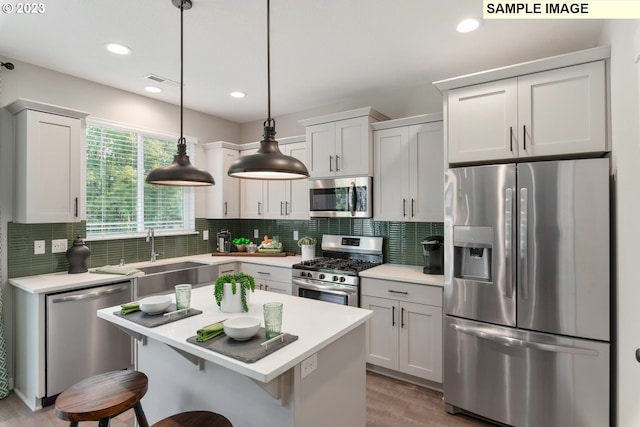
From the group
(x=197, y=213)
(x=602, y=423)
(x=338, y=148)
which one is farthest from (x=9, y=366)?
(x=602, y=423)

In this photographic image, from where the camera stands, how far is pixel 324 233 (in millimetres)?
4121

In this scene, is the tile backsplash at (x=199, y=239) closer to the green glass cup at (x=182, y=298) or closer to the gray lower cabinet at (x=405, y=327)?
the gray lower cabinet at (x=405, y=327)

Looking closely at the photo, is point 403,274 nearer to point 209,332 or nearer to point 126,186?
point 209,332

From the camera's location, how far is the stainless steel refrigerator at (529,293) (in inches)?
79.9

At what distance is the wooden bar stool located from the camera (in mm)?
1470

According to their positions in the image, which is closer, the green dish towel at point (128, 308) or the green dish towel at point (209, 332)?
the green dish towel at point (209, 332)

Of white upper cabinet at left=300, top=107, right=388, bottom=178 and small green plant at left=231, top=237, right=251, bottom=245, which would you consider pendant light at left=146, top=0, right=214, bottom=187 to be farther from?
small green plant at left=231, top=237, right=251, bottom=245

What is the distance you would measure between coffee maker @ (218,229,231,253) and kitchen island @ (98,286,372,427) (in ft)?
7.68

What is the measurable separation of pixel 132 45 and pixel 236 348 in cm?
246

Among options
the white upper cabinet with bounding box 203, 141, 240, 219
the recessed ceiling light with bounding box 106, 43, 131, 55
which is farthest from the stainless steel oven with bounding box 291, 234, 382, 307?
the recessed ceiling light with bounding box 106, 43, 131, 55

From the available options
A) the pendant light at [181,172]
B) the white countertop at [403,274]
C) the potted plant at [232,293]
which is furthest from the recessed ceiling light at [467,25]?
the potted plant at [232,293]

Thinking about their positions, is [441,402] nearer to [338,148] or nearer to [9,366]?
[338,148]

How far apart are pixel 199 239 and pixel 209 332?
311cm

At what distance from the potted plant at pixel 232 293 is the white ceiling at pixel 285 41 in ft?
5.60
